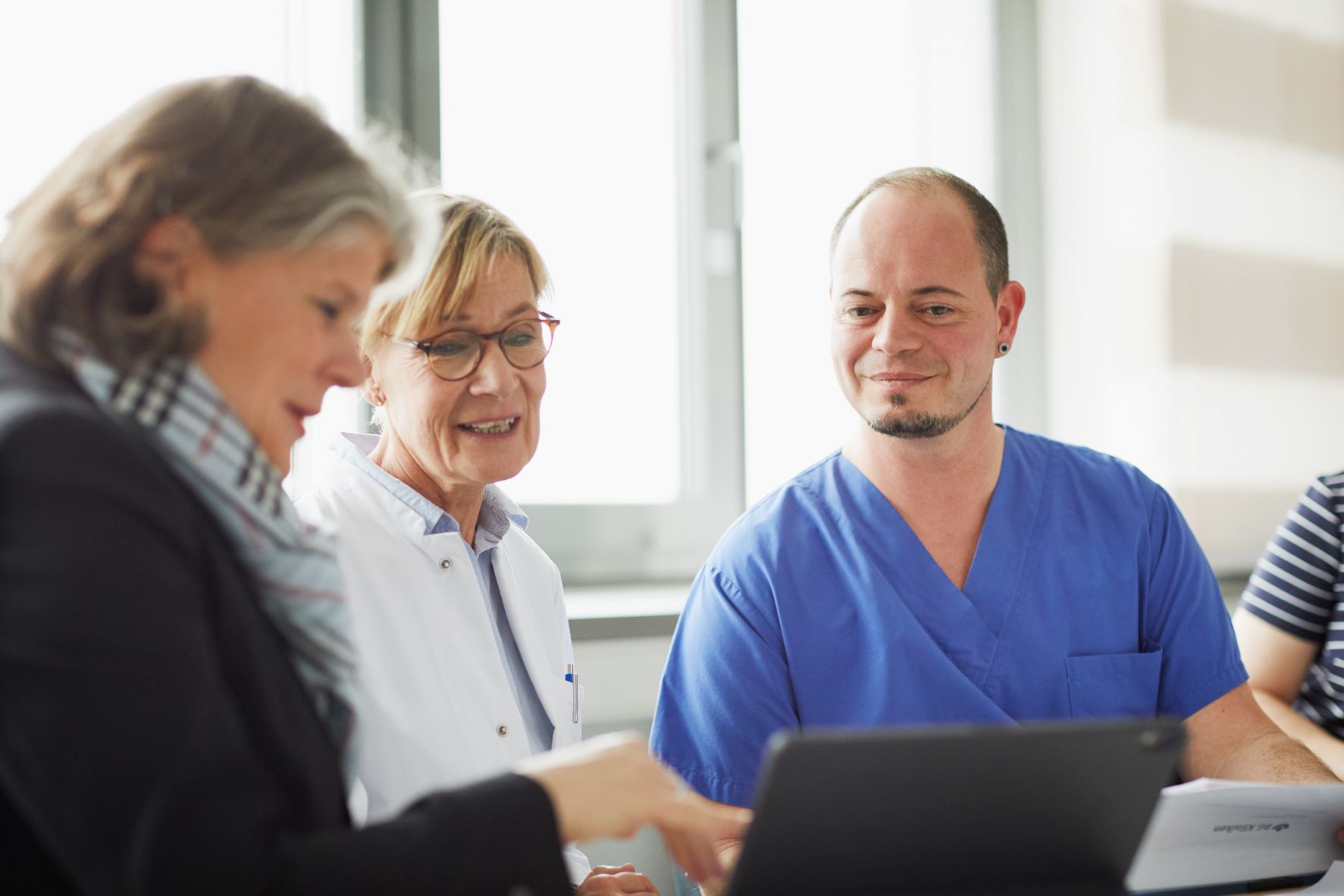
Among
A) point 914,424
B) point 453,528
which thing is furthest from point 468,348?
point 914,424

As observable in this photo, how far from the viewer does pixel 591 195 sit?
7.65 feet

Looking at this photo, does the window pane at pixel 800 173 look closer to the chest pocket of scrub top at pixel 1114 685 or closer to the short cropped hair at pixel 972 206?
the short cropped hair at pixel 972 206

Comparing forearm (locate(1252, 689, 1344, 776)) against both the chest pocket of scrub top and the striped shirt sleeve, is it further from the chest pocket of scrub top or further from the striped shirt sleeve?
the chest pocket of scrub top

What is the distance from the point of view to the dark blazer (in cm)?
64

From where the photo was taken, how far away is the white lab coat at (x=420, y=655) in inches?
48.1

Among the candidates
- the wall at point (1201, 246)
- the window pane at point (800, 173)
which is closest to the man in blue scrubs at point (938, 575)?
the window pane at point (800, 173)

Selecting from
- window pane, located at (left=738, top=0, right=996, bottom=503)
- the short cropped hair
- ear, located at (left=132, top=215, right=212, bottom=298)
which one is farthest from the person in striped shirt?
ear, located at (left=132, top=215, right=212, bottom=298)

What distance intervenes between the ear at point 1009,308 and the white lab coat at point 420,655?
2.59ft

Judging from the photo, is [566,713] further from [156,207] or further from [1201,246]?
[1201,246]

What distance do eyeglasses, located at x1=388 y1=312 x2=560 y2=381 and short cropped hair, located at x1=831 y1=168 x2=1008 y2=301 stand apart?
0.51 metres

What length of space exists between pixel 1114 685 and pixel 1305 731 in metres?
0.48

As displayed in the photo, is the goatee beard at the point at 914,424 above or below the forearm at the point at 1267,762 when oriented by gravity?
above

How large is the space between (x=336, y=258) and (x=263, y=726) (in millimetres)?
315

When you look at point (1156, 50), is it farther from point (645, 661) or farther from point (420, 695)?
point (420, 695)
